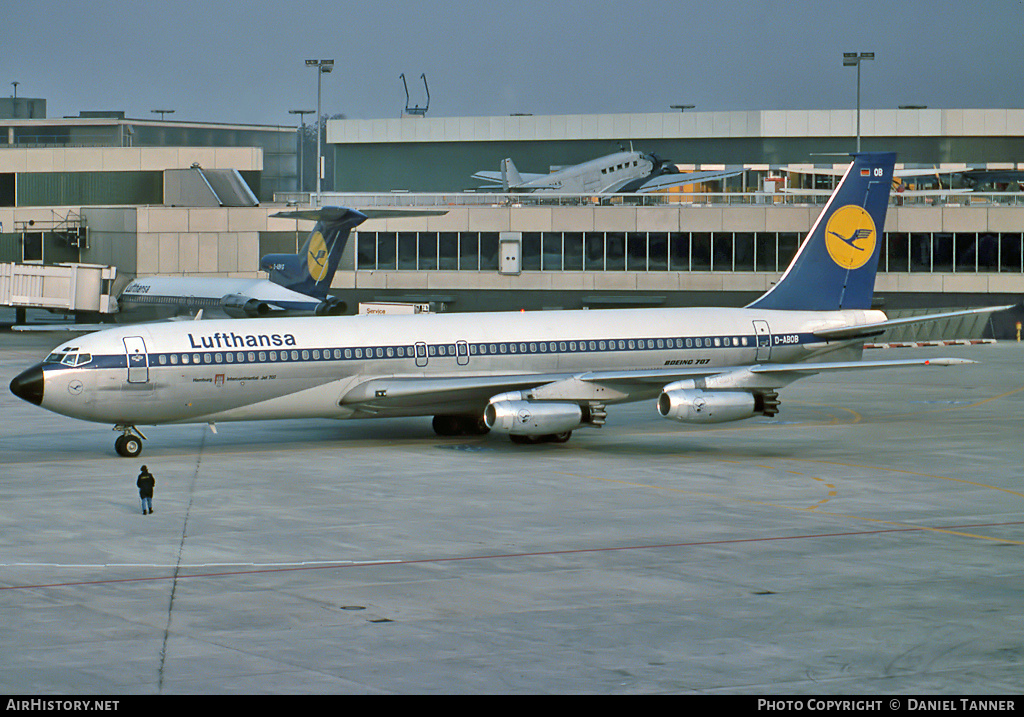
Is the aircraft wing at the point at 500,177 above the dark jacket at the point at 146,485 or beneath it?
above

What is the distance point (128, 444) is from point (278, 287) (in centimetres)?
3708

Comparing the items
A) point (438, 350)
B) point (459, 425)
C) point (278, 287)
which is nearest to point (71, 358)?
point (438, 350)

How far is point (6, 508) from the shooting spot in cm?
3183

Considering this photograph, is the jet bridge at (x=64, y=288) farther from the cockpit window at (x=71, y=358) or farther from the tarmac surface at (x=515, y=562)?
the cockpit window at (x=71, y=358)

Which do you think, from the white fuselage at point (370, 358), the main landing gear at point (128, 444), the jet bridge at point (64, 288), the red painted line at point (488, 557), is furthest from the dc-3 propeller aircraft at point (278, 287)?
the red painted line at point (488, 557)

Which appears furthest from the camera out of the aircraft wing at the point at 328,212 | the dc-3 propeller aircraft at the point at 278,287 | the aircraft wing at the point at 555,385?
the dc-3 propeller aircraft at the point at 278,287

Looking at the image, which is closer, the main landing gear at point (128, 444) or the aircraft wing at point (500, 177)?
the main landing gear at point (128, 444)

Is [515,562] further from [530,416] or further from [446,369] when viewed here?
[446,369]

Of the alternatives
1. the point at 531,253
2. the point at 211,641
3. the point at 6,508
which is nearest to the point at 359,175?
the point at 531,253

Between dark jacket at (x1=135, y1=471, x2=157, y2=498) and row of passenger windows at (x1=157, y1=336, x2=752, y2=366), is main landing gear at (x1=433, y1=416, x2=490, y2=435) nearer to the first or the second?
row of passenger windows at (x1=157, y1=336, x2=752, y2=366)

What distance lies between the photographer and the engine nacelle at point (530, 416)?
130ft

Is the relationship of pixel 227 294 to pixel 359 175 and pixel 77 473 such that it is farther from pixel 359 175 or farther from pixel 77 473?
pixel 359 175

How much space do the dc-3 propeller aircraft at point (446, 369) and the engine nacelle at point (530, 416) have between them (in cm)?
4

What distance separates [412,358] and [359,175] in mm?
109975
